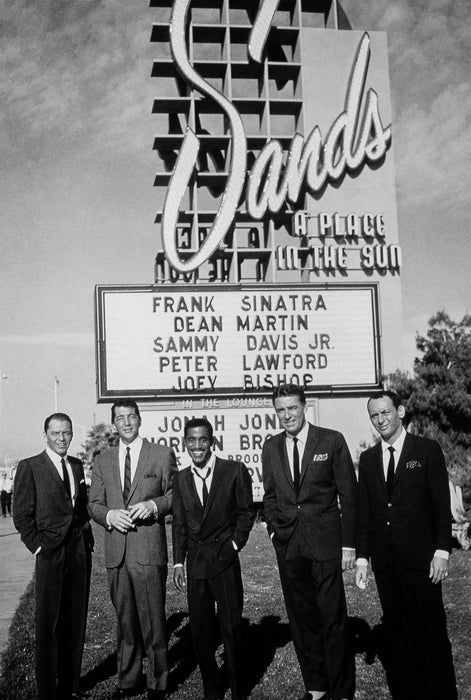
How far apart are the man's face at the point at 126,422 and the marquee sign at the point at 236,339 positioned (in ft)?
20.1

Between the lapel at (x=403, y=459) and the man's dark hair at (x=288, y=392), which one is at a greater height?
the man's dark hair at (x=288, y=392)

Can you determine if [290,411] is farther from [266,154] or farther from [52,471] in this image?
[266,154]

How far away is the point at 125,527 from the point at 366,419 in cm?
1861

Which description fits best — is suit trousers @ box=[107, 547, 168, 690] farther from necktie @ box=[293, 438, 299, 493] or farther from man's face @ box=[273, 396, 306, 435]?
man's face @ box=[273, 396, 306, 435]

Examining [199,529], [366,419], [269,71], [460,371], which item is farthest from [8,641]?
[269,71]

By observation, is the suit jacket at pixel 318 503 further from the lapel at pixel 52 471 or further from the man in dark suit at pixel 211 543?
the lapel at pixel 52 471

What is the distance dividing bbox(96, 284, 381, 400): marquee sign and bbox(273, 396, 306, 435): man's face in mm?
6763

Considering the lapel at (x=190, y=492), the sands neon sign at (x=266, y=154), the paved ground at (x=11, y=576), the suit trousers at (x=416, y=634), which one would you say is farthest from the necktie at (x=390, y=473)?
the sands neon sign at (x=266, y=154)

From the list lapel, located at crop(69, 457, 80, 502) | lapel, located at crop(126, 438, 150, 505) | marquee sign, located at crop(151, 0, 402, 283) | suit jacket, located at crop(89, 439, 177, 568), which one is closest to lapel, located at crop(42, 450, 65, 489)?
lapel, located at crop(69, 457, 80, 502)

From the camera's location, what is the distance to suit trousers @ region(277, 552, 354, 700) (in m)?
5.14

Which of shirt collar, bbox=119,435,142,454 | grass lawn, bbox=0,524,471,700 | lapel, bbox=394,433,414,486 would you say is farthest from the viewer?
shirt collar, bbox=119,435,142,454

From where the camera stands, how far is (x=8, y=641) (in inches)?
295

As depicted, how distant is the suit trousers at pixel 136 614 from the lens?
5.57 metres

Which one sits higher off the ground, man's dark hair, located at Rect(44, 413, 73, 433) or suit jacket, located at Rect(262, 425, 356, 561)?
man's dark hair, located at Rect(44, 413, 73, 433)
